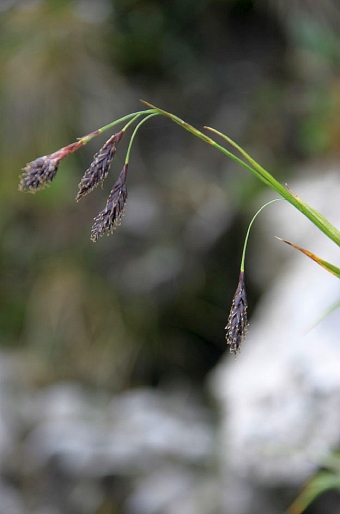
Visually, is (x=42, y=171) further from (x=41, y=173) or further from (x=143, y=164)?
(x=143, y=164)

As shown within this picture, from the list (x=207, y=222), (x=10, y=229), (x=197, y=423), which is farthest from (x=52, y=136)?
(x=197, y=423)

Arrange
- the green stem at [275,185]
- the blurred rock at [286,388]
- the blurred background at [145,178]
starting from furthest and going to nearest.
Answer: the blurred background at [145,178] < the blurred rock at [286,388] < the green stem at [275,185]

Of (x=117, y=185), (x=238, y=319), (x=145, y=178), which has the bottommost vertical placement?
(x=145, y=178)

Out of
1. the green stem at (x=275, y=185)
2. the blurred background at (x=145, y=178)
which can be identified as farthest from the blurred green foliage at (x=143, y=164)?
the green stem at (x=275, y=185)

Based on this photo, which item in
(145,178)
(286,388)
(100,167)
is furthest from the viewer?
(145,178)

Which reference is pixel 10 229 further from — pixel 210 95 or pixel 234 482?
pixel 234 482

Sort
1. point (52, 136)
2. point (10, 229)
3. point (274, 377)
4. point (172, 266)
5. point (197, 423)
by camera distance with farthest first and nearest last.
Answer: point (10, 229) → point (52, 136) → point (172, 266) → point (197, 423) → point (274, 377)

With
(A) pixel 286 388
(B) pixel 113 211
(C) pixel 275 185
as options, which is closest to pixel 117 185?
(B) pixel 113 211

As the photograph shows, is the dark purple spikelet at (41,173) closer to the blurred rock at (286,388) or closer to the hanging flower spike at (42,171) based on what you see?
the hanging flower spike at (42,171)
